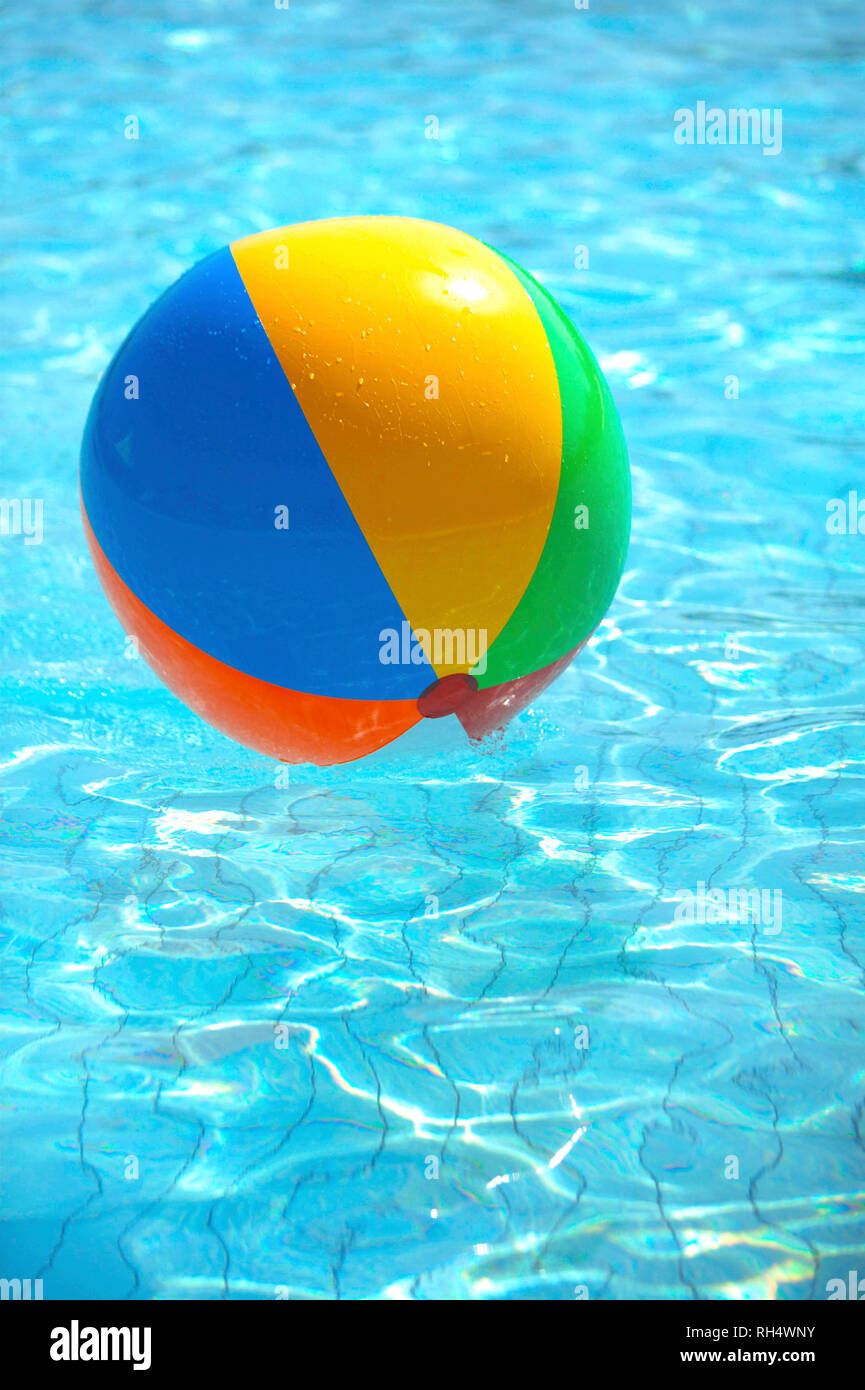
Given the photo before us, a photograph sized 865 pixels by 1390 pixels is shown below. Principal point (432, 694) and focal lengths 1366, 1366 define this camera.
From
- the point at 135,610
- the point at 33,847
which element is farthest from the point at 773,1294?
the point at 33,847

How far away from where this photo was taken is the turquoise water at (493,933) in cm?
253

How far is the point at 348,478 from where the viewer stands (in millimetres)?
2746

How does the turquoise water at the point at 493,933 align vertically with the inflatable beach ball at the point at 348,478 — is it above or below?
below

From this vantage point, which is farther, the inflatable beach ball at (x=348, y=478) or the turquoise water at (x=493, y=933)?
the inflatable beach ball at (x=348, y=478)

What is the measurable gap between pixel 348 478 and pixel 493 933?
1180 millimetres

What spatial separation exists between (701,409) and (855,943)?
3451mm

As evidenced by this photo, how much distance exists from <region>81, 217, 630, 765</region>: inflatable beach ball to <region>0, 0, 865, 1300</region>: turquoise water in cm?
33

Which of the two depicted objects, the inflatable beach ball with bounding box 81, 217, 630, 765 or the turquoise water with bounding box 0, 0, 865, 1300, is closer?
the turquoise water with bounding box 0, 0, 865, 1300

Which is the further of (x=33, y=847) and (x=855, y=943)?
(x=33, y=847)

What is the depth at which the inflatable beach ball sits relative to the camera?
276 centimetres

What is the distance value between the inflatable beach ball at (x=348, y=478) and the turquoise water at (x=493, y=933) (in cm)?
33

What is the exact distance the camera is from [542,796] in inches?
149

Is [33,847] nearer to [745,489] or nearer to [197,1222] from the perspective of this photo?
[197,1222]
